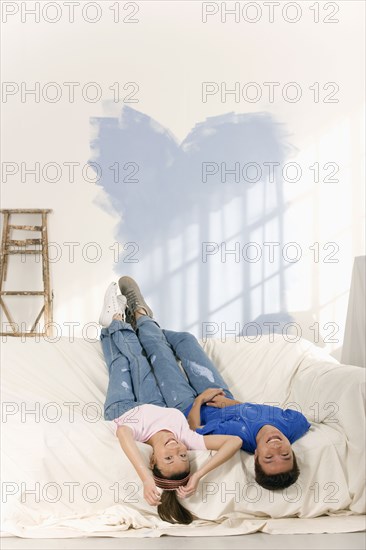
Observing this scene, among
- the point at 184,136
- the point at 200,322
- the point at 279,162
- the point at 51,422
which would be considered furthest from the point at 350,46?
the point at 51,422

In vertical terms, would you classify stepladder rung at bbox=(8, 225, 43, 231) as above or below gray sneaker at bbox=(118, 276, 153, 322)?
above

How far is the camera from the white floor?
2.25 metres

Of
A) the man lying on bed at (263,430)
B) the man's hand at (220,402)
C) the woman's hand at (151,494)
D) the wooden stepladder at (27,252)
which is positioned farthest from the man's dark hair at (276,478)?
the wooden stepladder at (27,252)

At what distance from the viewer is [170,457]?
245 cm

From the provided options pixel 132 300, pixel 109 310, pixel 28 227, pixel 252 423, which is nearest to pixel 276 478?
pixel 252 423

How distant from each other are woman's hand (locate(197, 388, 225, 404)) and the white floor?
0.73 meters

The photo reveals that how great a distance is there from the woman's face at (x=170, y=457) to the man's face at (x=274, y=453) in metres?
0.26

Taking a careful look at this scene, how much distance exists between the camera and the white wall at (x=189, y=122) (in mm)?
5348

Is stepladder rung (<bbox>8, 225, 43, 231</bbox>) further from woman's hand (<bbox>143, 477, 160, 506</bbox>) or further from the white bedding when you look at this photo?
woman's hand (<bbox>143, 477, 160, 506</bbox>)

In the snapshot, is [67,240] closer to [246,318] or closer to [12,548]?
[246,318]

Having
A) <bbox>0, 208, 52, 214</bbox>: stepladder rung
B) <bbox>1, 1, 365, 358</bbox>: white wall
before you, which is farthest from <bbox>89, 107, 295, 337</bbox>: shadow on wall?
<bbox>0, 208, 52, 214</bbox>: stepladder rung

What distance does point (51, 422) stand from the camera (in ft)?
8.38

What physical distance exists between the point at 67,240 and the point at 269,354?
7.54ft

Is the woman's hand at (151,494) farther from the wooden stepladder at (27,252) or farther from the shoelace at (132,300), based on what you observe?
the wooden stepladder at (27,252)
